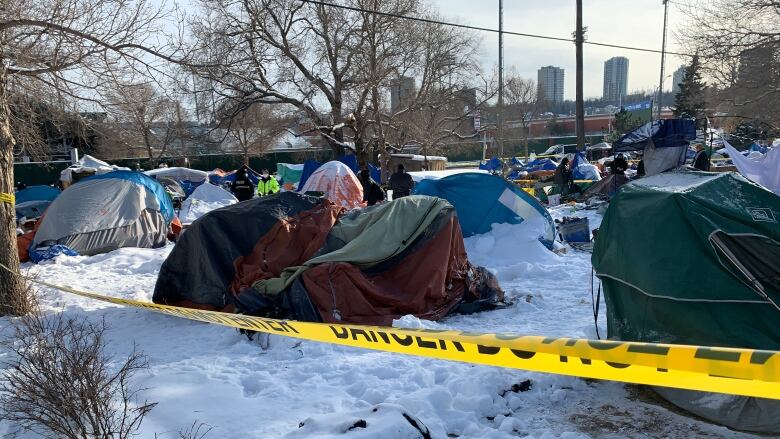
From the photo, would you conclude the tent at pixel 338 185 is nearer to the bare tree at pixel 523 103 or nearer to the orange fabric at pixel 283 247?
the orange fabric at pixel 283 247

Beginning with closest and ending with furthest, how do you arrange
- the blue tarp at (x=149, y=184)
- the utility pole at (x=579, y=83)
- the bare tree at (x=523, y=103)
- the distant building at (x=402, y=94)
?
the blue tarp at (x=149, y=184)
the utility pole at (x=579, y=83)
the distant building at (x=402, y=94)
the bare tree at (x=523, y=103)

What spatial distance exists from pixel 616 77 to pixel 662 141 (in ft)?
286

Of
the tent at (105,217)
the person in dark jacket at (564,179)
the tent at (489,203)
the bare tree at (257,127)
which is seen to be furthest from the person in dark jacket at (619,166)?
the bare tree at (257,127)

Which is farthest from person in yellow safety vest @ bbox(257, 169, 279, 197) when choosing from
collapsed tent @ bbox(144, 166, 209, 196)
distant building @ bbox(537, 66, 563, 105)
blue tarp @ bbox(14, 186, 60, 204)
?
distant building @ bbox(537, 66, 563, 105)

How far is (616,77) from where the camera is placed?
92.4m

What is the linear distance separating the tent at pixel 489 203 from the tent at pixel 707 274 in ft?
20.9

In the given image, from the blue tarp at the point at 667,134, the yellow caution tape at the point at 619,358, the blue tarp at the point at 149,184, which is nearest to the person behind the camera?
the yellow caution tape at the point at 619,358

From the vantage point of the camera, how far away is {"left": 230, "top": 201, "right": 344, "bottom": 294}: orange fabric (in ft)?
23.2

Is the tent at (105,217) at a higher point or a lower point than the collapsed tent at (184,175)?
higher

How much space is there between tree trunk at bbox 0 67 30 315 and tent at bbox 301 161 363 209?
9.33 meters

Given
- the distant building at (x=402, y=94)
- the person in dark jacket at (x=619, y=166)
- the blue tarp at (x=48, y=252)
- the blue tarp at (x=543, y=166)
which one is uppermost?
the distant building at (x=402, y=94)

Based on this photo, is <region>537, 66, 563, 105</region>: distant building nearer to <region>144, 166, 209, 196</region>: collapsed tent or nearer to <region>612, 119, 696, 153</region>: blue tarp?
<region>144, 166, 209, 196</region>: collapsed tent

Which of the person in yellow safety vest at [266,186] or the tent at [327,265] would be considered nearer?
the tent at [327,265]

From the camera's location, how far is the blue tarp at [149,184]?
12.7 meters
